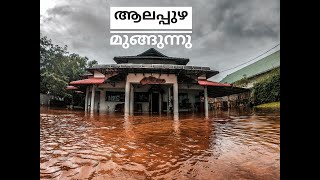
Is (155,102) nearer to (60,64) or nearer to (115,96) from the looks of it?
(115,96)

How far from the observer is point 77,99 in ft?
72.8

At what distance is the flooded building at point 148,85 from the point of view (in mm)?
13139

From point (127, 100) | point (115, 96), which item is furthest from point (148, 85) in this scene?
point (127, 100)

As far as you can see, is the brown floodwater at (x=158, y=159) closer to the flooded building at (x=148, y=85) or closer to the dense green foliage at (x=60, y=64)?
the flooded building at (x=148, y=85)

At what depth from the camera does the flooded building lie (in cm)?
1314

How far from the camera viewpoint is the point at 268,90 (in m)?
19.5

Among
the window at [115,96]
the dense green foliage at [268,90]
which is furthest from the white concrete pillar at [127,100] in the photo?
the dense green foliage at [268,90]

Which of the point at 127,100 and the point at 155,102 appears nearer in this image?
the point at 127,100

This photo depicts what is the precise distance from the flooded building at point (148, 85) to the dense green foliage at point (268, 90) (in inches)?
211

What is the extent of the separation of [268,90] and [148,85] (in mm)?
11393
